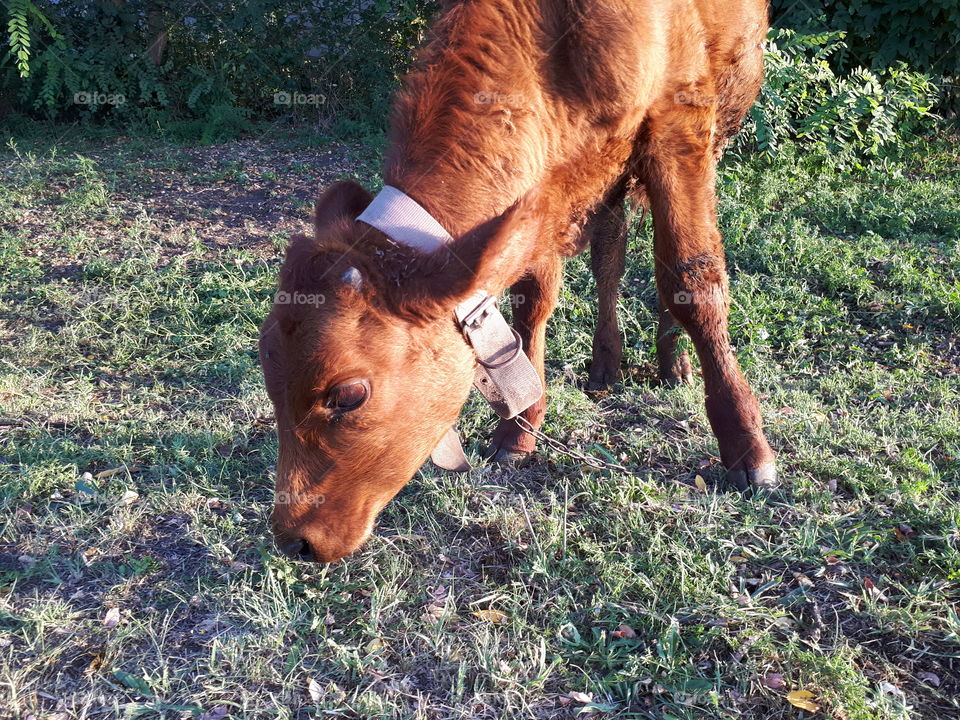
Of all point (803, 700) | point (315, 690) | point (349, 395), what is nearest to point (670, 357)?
point (803, 700)

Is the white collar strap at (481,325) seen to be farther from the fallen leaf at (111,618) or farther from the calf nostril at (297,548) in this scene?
the fallen leaf at (111,618)

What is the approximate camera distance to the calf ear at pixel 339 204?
267 centimetres

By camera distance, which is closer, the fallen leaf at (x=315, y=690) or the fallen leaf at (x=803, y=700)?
the fallen leaf at (x=803, y=700)

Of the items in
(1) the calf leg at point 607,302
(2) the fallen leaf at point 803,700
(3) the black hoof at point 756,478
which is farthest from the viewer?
(1) the calf leg at point 607,302

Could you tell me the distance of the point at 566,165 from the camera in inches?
116

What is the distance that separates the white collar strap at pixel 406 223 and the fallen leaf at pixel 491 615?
54.0 inches

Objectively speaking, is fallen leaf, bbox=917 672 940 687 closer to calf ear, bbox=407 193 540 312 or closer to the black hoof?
the black hoof

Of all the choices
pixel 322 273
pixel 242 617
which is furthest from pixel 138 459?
pixel 322 273

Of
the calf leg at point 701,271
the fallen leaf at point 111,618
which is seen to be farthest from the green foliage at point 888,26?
the fallen leaf at point 111,618

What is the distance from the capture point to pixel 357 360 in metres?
2.40

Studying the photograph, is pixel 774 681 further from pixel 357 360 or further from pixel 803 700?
pixel 357 360

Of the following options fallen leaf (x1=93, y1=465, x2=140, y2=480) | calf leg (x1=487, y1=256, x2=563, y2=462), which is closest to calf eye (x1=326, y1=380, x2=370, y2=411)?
calf leg (x1=487, y1=256, x2=563, y2=462)

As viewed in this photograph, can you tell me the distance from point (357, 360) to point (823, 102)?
21.7 ft

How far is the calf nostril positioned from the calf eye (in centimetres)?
51
